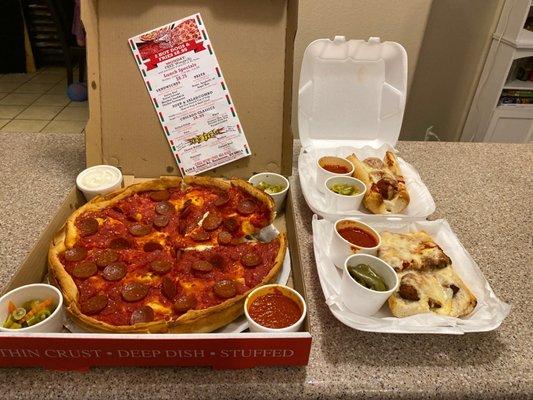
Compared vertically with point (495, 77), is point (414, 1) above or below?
above

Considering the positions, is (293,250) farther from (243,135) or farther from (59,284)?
(59,284)

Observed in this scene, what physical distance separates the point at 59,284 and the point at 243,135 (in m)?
0.74

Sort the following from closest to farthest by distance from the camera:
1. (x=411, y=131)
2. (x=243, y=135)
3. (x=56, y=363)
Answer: (x=56, y=363), (x=243, y=135), (x=411, y=131)

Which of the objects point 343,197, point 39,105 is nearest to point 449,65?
point 343,197

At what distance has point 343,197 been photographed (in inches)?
49.8

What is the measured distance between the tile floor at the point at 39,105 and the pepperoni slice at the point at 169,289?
135 inches

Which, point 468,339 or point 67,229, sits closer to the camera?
point 468,339

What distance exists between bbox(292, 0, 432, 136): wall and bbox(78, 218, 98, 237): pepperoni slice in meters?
1.88

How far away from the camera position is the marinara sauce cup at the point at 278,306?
0.87m

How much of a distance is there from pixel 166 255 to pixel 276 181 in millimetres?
452

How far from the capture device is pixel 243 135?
1418 mm

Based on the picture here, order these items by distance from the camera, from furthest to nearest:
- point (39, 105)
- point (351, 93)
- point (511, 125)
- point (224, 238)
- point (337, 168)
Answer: point (39, 105) → point (511, 125) → point (351, 93) → point (337, 168) → point (224, 238)

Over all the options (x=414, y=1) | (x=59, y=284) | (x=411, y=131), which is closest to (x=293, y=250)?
(x=59, y=284)

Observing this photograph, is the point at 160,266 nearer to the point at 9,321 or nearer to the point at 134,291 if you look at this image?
the point at 134,291
